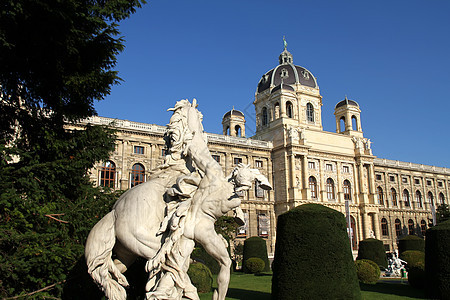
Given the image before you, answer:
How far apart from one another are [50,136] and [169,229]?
5.18 m

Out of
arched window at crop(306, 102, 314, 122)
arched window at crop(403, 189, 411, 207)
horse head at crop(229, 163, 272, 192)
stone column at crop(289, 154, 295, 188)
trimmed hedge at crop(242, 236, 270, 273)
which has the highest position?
arched window at crop(306, 102, 314, 122)

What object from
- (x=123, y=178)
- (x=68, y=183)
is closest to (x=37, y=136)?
(x=68, y=183)

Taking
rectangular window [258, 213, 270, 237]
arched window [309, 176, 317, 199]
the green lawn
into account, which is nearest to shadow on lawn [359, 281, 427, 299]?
the green lawn

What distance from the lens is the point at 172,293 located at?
3.02 m

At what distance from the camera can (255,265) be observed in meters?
20.8

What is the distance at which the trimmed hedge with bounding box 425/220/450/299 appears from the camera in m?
10.3

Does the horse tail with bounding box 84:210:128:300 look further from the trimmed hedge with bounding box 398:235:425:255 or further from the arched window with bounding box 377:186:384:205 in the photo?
the arched window with bounding box 377:186:384:205

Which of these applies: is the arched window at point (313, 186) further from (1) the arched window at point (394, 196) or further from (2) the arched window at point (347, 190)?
(1) the arched window at point (394, 196)

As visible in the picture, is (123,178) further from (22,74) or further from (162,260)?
(162,260)

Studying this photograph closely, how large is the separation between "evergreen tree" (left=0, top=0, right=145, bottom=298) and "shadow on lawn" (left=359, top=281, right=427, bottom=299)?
10284 millimetres

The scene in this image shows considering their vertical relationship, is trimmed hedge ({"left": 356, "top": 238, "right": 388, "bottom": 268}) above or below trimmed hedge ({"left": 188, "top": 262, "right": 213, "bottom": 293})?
above

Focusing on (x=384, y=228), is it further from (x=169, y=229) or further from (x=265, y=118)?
(x=169, y=229)

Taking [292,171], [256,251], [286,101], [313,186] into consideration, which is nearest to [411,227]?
[313,186]

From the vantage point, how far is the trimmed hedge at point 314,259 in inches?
336
